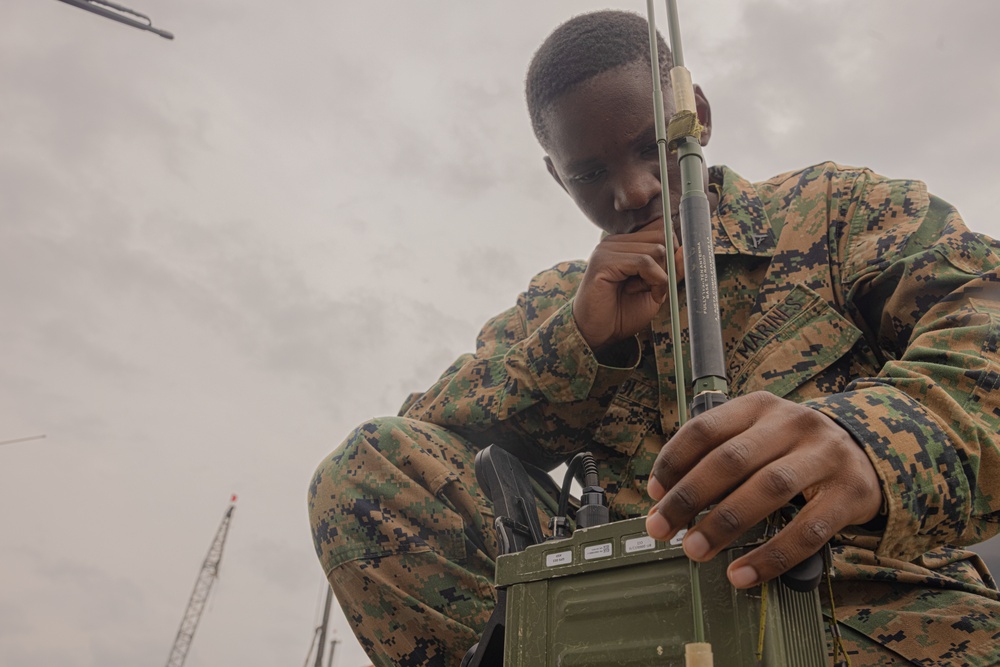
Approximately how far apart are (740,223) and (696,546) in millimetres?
1560

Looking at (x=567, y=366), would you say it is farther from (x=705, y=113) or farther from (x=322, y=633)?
(x=322, y=633)

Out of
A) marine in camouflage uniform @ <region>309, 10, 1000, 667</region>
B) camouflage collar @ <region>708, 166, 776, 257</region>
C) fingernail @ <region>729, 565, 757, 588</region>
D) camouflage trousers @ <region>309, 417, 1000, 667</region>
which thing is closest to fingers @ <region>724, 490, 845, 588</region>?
fingernail @ <region>729, 565, 757, 588</region>

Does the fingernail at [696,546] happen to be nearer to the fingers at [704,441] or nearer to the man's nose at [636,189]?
the fingers at [704,441]

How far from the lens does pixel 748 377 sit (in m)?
2.07

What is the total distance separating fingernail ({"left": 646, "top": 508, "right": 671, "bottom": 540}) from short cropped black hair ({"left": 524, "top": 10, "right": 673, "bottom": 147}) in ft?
6.17

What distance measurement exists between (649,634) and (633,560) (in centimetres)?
11

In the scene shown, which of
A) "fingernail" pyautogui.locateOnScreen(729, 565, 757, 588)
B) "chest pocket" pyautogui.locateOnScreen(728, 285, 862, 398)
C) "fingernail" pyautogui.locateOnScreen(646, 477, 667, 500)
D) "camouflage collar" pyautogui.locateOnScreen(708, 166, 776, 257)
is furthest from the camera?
"camouflage collar" pyautogui.locateOnScreen(708, 166, 776, 257)

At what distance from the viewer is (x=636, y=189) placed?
231 cm

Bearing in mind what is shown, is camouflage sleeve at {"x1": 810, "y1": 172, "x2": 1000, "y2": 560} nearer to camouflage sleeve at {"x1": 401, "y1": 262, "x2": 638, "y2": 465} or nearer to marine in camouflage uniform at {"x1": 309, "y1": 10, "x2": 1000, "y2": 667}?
marine in camouflage uniform at {"x1": 309, "y1": 10, "x2": 1000, "y2": 667}

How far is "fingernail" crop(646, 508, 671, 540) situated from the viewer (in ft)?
3.36

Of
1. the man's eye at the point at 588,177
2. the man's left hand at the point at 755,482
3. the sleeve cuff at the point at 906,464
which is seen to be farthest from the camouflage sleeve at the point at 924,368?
the man's eye at the point at 588,177

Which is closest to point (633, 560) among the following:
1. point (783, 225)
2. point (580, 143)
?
point (783, 225)

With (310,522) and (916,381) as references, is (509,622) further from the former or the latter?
(310,522)

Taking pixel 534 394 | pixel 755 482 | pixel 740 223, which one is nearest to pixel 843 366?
pixel 740 223
